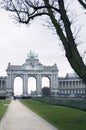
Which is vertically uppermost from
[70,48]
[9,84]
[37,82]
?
[37,82]

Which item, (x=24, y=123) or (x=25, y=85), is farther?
(x=25, y=85)

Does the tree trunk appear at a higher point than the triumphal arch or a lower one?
lower

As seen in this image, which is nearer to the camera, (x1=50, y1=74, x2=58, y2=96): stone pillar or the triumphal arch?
the triumphal arch

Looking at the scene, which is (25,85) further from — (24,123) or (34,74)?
(24,123)

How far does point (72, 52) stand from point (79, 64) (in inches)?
24.6

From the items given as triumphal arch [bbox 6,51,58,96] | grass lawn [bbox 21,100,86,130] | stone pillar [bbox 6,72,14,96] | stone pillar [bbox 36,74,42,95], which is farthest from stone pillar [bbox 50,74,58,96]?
grass lawn [bbox 21,100,86,130]

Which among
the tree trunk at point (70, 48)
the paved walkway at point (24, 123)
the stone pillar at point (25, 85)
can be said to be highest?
the stone pillar at point (25, 85)

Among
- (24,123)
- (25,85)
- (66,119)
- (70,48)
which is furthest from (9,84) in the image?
(70,48)

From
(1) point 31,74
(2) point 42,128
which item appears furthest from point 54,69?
(2) point 42,128

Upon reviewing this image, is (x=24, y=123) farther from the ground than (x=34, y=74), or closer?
closer

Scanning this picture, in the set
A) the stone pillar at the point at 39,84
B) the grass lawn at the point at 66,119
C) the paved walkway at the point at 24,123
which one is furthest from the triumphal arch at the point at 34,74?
the paved walkway at the point at 24,123

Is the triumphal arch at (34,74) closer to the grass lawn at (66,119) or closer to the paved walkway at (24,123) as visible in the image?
the grass lawn at (66,119)

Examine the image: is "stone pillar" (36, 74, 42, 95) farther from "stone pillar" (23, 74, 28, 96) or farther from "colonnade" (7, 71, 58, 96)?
"stone pillar" (23, 74, 28, 96)

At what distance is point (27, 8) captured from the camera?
18.0 m
